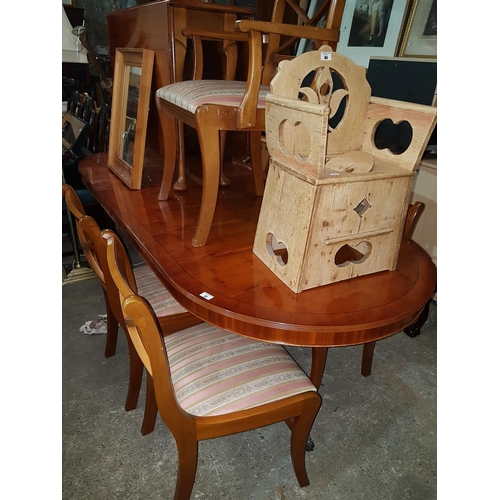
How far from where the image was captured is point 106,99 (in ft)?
11.1

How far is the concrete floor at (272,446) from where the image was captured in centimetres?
125

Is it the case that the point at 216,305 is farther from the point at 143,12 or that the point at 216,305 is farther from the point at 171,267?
the point at 143,12

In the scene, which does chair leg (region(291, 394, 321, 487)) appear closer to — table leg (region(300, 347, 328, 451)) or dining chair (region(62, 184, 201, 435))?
table leg (region(300, 347, 328, 451))

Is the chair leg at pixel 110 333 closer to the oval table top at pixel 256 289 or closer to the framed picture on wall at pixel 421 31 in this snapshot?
the oval table top at pixel 256 289

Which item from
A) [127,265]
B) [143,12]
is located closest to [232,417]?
[127,265]

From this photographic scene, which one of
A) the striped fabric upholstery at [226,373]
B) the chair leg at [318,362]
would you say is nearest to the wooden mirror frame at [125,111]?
the striped fabric upholstery at [226,373]

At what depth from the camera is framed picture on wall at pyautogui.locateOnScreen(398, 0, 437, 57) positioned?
198 centimetres

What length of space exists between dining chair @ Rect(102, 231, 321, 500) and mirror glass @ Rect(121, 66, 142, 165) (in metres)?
Answer: 0.99

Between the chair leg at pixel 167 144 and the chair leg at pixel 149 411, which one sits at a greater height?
the chair leg at pixel 167 144

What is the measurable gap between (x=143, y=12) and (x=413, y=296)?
1.92 m

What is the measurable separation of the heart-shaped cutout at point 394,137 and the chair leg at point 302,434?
4.87 ft

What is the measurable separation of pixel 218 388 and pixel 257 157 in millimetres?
1154

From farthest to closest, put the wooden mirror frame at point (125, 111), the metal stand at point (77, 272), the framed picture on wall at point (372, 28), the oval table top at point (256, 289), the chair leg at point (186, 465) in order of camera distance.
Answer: the metal stand at point (77, 272), the framed picture on wall at point (372, 28), the wooden mirror frame at point (125, 111), the chair leg at point (186, 465), the oval table top at point (256, 289)

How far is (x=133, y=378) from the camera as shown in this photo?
1410mm
